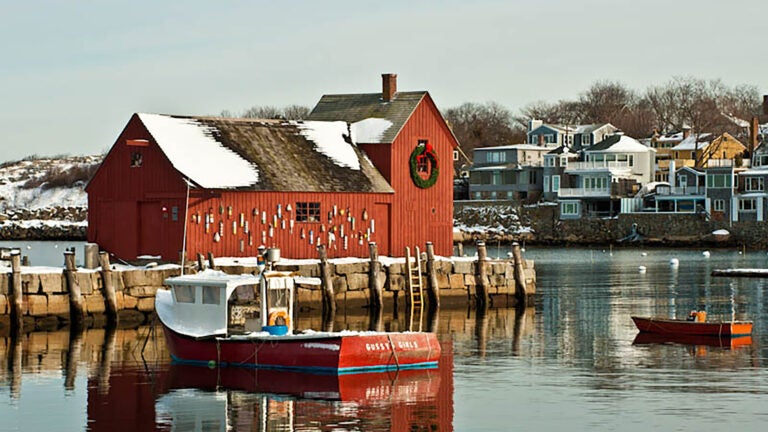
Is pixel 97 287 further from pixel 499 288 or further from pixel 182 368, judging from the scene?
pixel 499 288

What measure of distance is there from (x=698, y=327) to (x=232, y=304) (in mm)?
13430

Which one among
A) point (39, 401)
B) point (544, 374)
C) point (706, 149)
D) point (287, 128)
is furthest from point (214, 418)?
point (706, 149)

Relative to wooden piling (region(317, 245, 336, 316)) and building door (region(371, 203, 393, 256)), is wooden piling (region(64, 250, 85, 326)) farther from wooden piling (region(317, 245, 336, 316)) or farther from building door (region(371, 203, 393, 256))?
building door (region(371, 203, 393, 256))

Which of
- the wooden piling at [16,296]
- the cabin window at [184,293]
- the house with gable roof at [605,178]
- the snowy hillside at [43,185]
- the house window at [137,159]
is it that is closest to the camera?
the cabin window at [184,293]

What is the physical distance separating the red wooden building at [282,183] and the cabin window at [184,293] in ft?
39.0

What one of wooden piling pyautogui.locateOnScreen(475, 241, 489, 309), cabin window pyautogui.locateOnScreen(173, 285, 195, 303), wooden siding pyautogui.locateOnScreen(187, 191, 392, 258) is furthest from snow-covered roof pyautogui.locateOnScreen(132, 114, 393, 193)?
cabin window pyautogui.locateOnScreen(173, 285, 195, 303)

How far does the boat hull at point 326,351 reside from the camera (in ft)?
95.4

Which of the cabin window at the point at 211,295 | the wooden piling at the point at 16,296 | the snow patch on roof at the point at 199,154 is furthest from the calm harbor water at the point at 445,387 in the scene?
the snow patch on roof at the point at 199,154

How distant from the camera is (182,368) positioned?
31.5 meters

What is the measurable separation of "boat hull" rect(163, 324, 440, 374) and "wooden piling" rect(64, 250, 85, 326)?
28.0 feet

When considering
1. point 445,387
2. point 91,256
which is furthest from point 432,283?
point 445,387

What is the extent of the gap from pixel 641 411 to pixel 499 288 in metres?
22.2

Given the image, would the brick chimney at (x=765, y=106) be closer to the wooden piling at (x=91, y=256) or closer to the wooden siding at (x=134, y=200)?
the wooden siding at (x=134, y=200)

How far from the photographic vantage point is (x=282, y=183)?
47.6 metres
